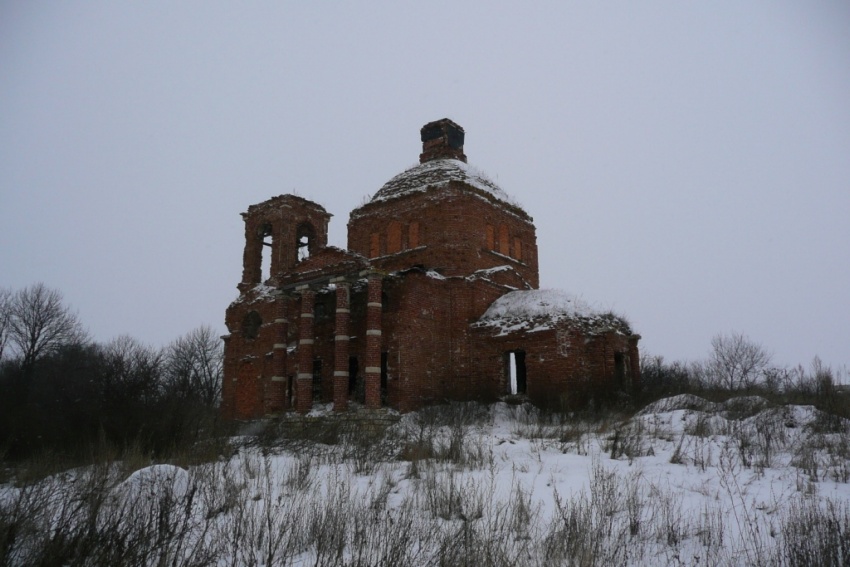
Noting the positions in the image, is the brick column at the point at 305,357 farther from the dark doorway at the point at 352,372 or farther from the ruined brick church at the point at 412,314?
the dark doorway at the point at 352,372

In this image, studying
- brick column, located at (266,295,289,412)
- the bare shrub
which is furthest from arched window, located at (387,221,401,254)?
the bare shrub

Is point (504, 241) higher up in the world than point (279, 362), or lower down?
higher up

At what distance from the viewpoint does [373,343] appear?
19.4 m

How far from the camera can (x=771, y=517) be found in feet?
20.5

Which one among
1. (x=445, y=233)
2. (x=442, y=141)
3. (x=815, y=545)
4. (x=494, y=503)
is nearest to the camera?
(x=815, y=545)

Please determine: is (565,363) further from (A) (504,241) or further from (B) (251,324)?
(B) (251,324)

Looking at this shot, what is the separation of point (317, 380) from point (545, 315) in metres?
8.83

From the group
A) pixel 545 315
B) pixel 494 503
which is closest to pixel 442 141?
pixel 545 315

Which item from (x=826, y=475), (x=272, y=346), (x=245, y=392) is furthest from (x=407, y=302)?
(x=826, y=475)

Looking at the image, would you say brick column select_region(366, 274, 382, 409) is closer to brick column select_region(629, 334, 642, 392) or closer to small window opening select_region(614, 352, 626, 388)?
small window opening select_region(614, 352, 626, 388)

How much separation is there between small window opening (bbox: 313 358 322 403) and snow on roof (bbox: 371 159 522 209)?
7458 mm

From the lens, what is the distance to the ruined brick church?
20016mm

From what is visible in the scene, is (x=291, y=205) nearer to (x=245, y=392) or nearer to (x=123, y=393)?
(x=245, y=392)

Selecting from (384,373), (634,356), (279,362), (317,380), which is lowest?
(317,380)
